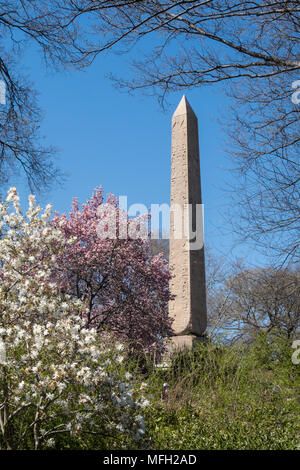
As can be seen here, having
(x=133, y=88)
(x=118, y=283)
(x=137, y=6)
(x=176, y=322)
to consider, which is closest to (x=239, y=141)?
(x=133, y=88)

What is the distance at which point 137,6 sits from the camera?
20.4ft

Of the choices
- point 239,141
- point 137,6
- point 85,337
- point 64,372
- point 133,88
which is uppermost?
point 137,6

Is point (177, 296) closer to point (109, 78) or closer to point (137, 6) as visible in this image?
point (109, 78)

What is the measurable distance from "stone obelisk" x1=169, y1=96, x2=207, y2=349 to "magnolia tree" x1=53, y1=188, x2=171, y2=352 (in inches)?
18.7

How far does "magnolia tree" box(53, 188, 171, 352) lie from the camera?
9.53m

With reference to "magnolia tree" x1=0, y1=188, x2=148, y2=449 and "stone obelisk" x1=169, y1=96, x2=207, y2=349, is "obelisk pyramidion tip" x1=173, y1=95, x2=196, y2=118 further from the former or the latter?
"magnolia tree" x1=0, y1=188, x2=148, y2=449

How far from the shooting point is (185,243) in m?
10.5

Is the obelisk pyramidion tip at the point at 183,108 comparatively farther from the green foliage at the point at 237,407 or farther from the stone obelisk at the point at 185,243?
the green foliage at the point at 237,407

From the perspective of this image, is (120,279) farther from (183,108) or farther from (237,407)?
(183,108)

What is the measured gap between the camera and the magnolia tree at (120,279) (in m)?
9.53

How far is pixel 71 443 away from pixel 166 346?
6030 mm

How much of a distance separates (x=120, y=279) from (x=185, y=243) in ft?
6.08

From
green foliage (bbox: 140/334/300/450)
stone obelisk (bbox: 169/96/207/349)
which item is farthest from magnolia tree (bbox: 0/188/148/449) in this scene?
stone obelisk (bbox: 169/96/207/349)

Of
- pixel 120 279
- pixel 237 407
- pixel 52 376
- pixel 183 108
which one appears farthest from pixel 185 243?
pixel 52 376
